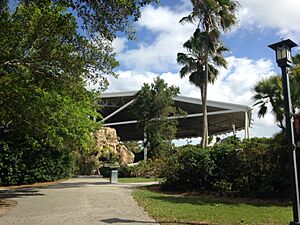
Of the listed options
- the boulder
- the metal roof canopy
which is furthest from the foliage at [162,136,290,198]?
the boulder

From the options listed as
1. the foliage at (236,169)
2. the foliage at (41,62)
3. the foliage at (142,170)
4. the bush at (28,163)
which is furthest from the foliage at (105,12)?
the foliage at (142,170)

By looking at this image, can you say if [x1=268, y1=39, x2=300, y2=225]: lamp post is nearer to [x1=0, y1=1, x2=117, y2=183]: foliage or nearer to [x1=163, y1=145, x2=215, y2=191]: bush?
[x1=0, y1=1, x2=117, y2=183]: foliage

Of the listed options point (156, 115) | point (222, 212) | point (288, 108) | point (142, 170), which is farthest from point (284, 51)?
point (156, 115)

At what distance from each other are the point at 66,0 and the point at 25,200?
9.54 metres

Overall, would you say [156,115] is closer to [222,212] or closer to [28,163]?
[28,163]

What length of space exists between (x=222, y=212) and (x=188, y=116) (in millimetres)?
35488

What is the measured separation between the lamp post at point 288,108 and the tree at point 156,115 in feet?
101

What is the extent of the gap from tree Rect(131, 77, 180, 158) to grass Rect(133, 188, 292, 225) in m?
25.0

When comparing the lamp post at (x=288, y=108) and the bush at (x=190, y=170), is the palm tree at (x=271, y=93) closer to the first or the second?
the bush at (x=190, y=170)

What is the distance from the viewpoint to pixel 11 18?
38.9 feet

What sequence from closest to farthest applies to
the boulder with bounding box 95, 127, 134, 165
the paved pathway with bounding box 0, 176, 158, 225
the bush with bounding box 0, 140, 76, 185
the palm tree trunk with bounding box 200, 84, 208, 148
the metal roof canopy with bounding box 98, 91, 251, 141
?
the paved pathway with bounding box 0, 176, 158, 225
the bush with bounding box 0, 140, 76, 185
the palm tree trunk with bounding box 200, 84, 208, 148
the boulder with bounding box 95, 127, 134, 165
the metal roof canopy with bounding box 98, 91, 251, 141

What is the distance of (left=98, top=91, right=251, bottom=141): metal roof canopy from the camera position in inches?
1784

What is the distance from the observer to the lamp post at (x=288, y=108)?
303 inches

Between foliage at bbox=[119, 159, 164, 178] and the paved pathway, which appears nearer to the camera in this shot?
the paved pathway
